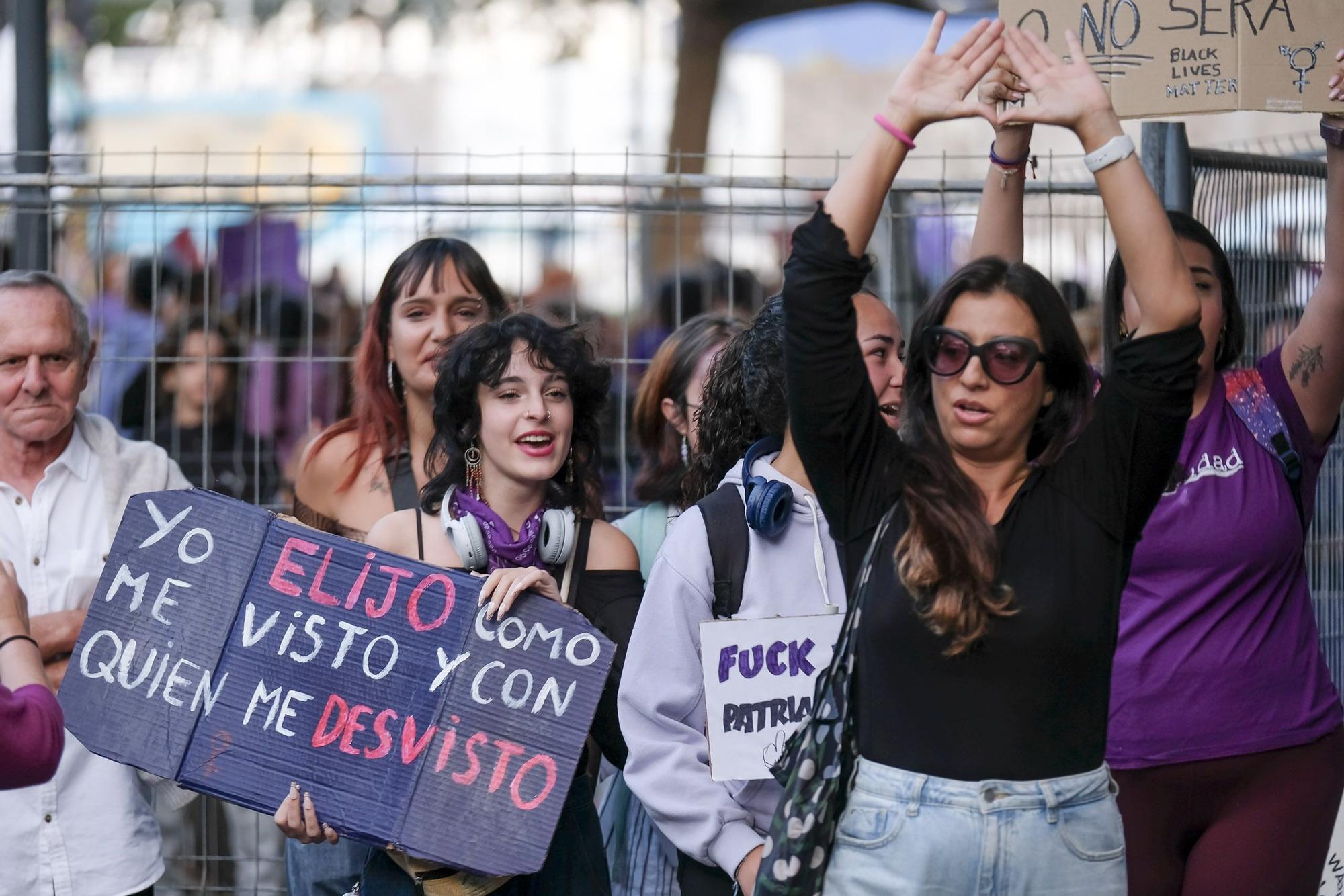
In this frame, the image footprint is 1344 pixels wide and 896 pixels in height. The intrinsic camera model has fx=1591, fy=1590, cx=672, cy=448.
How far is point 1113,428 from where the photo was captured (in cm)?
247

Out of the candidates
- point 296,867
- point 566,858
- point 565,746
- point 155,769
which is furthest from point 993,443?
point 296,867

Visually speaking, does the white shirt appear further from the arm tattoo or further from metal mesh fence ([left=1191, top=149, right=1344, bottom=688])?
metal mesh fence ([left=1191, top=149, right=1344, bottom=688])

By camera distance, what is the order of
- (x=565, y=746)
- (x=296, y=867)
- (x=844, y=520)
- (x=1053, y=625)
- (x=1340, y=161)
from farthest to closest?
(x=296, y=867)
(x=1340, y=161)
(x=565, y=746)
(x=844, y=520)
(x=1053, y=625)

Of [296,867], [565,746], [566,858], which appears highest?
[565,746]

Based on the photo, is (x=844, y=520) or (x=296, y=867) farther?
(x=296, y=867)

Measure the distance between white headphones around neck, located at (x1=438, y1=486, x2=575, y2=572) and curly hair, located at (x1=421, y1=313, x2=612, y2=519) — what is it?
159mm

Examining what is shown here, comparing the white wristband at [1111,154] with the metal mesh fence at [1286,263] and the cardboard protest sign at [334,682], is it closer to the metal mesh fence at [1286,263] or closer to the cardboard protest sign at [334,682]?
the cardboard protest sign at [334,682]

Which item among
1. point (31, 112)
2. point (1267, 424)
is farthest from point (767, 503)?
point (31, 112)

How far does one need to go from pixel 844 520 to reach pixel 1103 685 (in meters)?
0.47

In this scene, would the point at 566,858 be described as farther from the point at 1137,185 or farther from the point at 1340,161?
the point at 1340,161

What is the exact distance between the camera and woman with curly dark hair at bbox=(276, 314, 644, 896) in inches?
125

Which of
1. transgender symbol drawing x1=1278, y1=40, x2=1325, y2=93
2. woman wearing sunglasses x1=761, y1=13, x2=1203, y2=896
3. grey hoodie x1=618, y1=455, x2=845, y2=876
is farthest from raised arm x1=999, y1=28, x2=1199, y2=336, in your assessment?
transgender symbol drawing x1=1278, y1=40, x2=1325, y2=93

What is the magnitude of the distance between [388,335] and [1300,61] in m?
2.30

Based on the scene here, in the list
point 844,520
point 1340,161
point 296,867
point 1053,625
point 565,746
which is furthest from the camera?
point 296,867
